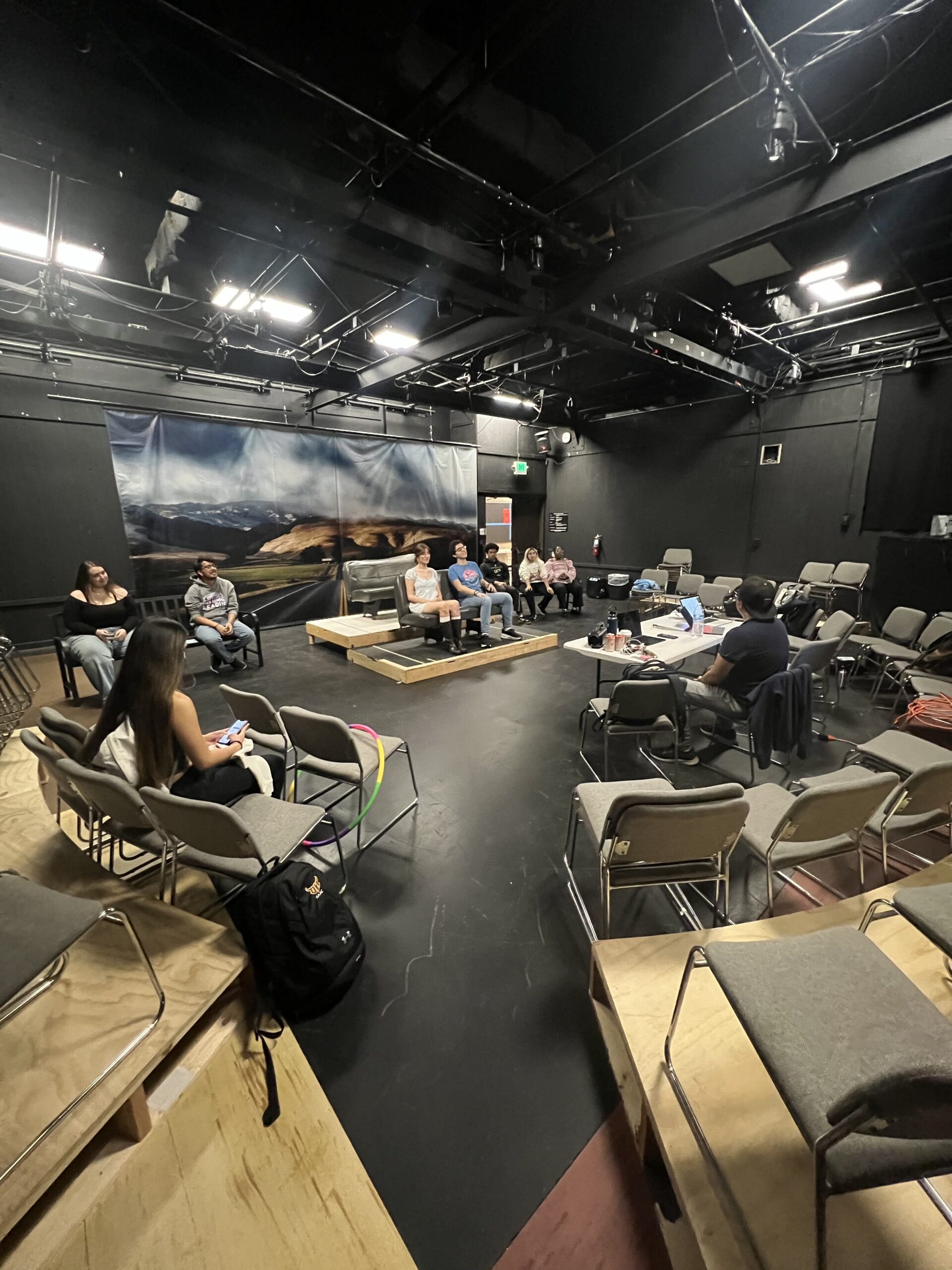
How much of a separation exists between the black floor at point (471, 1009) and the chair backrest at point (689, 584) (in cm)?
432

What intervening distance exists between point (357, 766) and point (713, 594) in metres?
5.62

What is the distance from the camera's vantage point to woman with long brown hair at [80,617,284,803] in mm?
1760

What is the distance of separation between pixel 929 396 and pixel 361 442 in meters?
7.81

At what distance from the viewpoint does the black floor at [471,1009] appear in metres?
1.17

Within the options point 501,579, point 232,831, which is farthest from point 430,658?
point 232,831

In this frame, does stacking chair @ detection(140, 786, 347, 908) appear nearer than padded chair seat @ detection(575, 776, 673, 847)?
Yes

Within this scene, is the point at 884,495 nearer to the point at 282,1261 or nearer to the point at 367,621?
the point at 367,621

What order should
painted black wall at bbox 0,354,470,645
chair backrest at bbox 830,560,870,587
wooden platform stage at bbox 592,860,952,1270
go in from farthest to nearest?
chair backrest at bbox 830,560,870,587 < painted black wall at bbox 0,354,470,645 < wooden platform stage at bbox 592,860,952,1270

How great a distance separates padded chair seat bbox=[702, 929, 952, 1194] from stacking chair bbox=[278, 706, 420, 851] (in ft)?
5.39

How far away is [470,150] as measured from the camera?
2.86 m

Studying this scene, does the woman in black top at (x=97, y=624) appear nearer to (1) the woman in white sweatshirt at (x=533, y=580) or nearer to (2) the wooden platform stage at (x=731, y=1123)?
(2) the wooden platform stage at (x=731, y=1123)

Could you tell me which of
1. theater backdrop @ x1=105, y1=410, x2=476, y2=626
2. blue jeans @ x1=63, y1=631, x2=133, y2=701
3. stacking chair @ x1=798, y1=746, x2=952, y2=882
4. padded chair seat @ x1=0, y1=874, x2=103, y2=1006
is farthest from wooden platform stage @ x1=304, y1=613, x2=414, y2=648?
stacking chair @ x1=798, y1=746, x2=952, y2=882

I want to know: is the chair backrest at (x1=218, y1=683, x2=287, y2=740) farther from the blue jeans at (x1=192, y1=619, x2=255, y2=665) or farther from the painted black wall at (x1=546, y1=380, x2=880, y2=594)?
the painted black wall at (x1=546, y1=380, x2=880, y2=594)

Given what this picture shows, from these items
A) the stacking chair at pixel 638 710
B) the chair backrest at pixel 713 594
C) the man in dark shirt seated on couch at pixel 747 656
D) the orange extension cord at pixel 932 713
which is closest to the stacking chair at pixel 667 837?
the stacking chair at pixel 638 710
